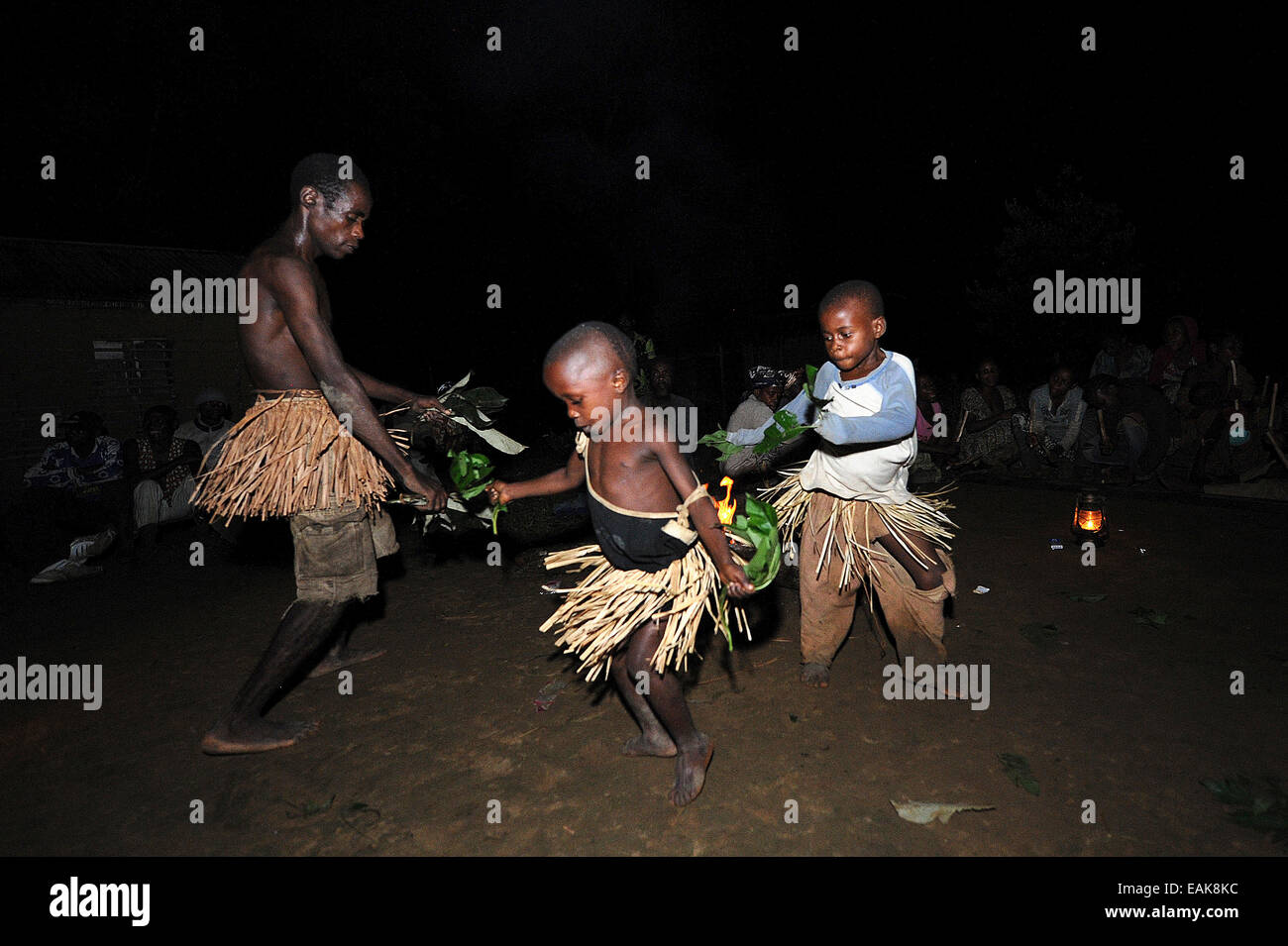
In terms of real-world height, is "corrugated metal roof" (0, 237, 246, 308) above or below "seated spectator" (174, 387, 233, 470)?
above

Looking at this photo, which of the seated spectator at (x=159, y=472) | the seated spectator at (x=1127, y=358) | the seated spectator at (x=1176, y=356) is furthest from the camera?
the seated spectator at (x=1127, y=358)

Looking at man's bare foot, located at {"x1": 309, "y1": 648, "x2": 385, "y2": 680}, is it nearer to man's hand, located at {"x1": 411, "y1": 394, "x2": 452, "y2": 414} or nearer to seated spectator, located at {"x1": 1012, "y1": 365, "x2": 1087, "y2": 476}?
man's hand, located at {"x1": 411, "y1": 394, "x2": 452, "y2": 414}

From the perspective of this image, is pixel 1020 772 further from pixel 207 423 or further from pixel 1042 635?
pixel 207 423

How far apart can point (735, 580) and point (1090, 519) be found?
13.4ft

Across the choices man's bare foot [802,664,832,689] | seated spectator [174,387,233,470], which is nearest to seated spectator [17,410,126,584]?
seated spectator [174,387,233,470]

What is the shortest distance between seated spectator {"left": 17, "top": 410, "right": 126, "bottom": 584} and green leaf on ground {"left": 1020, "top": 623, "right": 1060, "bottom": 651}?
672cm

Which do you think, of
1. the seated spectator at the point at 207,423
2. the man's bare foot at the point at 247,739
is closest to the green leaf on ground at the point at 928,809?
the man's bare foot at the point at 247,739

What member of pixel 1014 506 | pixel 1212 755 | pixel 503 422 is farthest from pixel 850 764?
pixel 503 422

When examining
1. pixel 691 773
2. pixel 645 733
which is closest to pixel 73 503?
pixel 645 733

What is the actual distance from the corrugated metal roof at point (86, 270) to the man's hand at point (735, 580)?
10202 mm

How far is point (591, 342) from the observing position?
8.18 ft

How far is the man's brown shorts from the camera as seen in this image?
3.09 meters

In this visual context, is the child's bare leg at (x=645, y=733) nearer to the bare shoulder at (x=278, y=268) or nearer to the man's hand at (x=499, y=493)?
the man's hand at (x=499, y=493)

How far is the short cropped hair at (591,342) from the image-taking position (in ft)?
8.16
